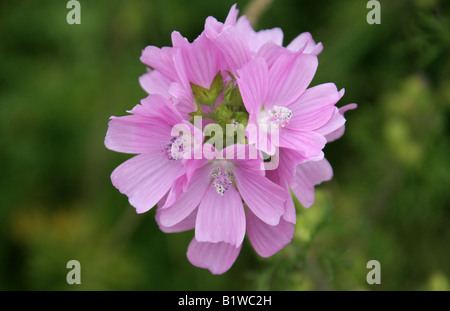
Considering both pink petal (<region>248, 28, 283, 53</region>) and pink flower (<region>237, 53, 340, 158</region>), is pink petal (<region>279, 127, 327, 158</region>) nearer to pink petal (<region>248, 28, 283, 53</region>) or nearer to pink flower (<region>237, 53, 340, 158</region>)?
pink flower (<region>237, 53, 340, 158</region>)

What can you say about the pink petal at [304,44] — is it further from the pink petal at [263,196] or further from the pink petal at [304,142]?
the pink petal at [263,196]

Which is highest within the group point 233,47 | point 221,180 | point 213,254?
point 233,47

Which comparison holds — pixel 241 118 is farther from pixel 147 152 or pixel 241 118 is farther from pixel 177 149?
pixel 147 152

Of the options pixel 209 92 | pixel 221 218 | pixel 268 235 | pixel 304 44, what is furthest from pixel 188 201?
pixel 304 44

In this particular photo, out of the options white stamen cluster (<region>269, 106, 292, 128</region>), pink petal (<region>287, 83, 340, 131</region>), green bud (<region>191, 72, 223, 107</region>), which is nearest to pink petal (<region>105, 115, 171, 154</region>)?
green bud (<region>191, 72, 223, 107</region>)
